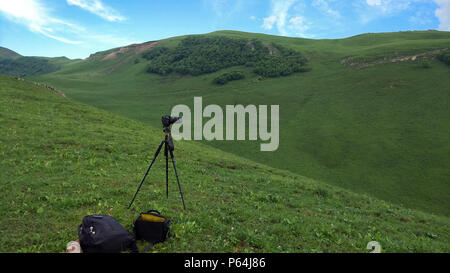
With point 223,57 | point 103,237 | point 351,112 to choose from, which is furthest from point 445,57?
point 103,237

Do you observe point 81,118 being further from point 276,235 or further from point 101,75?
point 101,75

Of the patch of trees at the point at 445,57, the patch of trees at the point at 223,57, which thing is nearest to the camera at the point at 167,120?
the patch of trees at the point at 445,57

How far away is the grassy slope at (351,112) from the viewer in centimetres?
3438

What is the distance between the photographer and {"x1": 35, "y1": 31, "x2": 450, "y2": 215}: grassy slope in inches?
1353

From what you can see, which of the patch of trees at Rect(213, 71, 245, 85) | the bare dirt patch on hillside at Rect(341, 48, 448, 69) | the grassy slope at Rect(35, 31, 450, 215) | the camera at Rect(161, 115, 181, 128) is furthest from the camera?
the patch of trees at Rect(213, 71, 245, 85)

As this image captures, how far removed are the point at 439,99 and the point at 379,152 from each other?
26.8m

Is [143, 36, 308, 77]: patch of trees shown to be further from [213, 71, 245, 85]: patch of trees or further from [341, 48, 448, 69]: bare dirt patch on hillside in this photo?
[341, 48, 448, 69]: bare dirt patch on hillside

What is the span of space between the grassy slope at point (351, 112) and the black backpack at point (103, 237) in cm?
3210

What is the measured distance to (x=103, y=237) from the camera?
20.7 feet

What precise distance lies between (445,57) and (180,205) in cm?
8975

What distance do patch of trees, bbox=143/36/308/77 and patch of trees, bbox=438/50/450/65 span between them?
39.3 meters

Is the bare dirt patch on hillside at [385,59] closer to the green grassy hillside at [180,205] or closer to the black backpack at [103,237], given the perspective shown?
the green grassy hillside at [180,205]

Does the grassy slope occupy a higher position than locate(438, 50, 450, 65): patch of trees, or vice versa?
locate(438, 50, 450, 65): patch of trees

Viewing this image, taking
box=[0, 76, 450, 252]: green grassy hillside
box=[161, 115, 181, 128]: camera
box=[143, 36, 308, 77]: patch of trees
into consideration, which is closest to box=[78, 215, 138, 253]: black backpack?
box=[0, 76, 450, 252]: green grassy hillside
